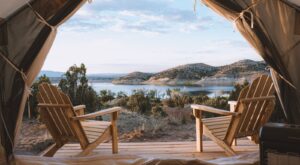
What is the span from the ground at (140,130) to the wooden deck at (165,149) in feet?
2.21

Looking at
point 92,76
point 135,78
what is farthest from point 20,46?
point 135,78

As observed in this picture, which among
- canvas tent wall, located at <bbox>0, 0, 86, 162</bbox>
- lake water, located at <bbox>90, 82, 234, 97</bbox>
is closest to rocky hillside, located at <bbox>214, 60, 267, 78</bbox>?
lake water, located at <bbox>90, 82, 234, 97</bbox>

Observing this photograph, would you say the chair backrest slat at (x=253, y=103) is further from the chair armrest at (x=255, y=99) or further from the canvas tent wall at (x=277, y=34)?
→ the canvas tent wall at (x=277, y=34)

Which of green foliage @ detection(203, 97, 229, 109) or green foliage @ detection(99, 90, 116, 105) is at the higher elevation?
green foliage @ detection(99, 90, 116, 105)

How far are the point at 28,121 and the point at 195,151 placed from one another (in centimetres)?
277

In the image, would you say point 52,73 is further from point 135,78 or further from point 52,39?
point 52,39

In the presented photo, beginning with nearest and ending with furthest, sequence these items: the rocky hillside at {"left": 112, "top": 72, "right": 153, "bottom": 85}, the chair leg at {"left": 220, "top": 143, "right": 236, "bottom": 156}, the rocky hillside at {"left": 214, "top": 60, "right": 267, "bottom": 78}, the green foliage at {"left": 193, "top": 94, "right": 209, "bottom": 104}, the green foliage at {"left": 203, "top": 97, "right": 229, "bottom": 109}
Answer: the chair leg at {"left": 220, "top": 143, "right": 236, "bottom": 156}, the green foliage at {"left": 203, "top": 97, "right": 229, "bottom": 109}, the green foliage at {"left": 193, "top": 94, "right": 209, "bottom": 104}, the rocky hillside at {"left": 214, "top": 60, "right": 267, "bottom": 78}, the rocky hillside at {"left": 112, "top": 72, "right": 153, "bottom": 85}

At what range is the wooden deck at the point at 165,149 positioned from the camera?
3793 millimetres

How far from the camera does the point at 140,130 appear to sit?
5312 mm

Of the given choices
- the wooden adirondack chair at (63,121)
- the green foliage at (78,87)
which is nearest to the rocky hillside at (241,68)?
the green foliage at (78,87)

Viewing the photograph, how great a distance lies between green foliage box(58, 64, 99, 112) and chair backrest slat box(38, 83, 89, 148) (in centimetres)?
198

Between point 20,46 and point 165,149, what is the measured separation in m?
2.07

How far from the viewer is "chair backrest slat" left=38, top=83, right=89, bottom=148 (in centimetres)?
334

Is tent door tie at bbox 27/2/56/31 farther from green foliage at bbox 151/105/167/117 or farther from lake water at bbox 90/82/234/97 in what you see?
green foliage at bbox 151/105/167/117
